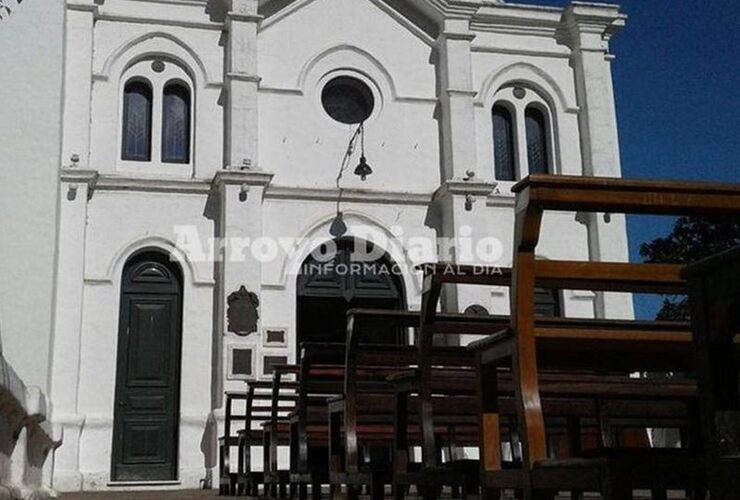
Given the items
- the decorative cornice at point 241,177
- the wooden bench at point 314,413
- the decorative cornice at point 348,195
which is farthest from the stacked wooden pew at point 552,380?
the decorative cornice at point 348,195

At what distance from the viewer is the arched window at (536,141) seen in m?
17.3

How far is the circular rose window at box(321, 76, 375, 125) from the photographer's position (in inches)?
656

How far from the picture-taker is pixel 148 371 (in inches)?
586

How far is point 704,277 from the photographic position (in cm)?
217

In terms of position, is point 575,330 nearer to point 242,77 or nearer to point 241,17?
point 242,77

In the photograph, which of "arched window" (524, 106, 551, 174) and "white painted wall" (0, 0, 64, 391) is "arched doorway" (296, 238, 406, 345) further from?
"white painted wall" (0, 0, 64, 391)

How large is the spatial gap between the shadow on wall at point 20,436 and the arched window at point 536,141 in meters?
10.5

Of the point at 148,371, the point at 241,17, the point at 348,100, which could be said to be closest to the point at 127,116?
the point at 241,17

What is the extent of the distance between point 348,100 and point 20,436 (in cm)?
1061

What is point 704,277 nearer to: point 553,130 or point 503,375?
point 503,375

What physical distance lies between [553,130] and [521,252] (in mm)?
14514

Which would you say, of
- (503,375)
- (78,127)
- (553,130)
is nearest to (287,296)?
(78,127)

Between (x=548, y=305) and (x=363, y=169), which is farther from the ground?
(x=363, y=169)

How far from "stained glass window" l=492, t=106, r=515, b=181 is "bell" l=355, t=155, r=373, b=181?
239cm
